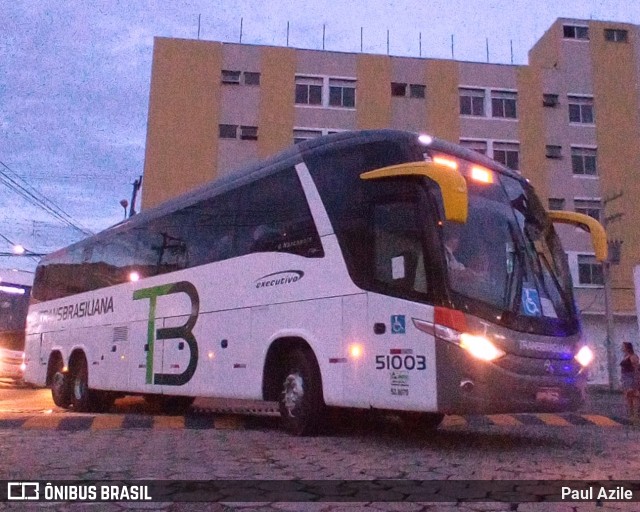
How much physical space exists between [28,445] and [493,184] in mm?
6174

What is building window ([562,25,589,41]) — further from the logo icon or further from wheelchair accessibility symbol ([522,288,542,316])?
the logo icon

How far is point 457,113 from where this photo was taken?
33750 millimetres

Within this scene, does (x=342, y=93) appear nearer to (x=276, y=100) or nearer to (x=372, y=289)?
(x=276, y=100)

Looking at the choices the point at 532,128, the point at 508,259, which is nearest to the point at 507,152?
the point at 532,128

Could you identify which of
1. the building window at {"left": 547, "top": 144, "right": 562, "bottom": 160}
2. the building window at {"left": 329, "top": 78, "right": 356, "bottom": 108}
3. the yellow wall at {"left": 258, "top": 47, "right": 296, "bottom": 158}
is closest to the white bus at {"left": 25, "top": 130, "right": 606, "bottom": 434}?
the yellow wall at {"left": 258, "top": 47, "right": 296, "bottom": 158}

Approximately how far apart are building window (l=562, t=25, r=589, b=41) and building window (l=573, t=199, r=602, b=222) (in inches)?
351

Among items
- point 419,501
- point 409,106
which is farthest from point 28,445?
point 409,106

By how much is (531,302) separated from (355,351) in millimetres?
2073

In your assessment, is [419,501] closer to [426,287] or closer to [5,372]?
[426,287]

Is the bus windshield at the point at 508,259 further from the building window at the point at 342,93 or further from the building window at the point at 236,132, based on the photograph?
the building window at the point at 342,93

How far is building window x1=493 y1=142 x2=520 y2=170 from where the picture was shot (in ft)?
110

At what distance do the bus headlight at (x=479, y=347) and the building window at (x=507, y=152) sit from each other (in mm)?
28230

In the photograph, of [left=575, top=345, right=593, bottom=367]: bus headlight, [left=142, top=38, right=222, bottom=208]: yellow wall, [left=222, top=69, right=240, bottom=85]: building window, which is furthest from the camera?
[left=222, top=69, right=240, bottom=85]: building window

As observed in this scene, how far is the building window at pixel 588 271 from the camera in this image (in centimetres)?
3219
